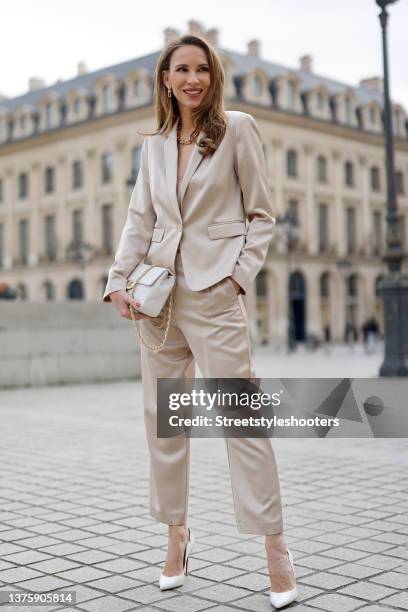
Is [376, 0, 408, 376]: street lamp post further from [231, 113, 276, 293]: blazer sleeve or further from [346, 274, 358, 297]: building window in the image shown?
[346, 274, 358, 297]: building window

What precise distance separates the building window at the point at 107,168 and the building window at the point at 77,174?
Answer: 2025 mm

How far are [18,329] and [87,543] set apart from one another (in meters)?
10.5

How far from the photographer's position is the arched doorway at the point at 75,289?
167ft

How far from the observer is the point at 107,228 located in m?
50.5

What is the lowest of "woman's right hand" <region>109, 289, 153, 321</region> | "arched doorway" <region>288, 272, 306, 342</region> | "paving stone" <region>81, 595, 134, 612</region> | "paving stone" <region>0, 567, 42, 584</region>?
"paving stone" <region>81, 595, 134, 612</region>

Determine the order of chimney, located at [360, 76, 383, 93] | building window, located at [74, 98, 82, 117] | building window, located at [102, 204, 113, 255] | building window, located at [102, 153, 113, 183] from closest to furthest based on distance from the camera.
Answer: building window, located at [102, 204, 113, 255] → building window, located at [102, 153, 113, 183] → building window, located at [74, 98, 82, 117] → chimney, located at [360, 76, 383, 93]

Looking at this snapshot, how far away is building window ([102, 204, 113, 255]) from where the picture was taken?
4991 centimetres

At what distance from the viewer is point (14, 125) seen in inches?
2296

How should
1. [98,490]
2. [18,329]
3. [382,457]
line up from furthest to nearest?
Result: [18,329] < [382,457] < [98,490]

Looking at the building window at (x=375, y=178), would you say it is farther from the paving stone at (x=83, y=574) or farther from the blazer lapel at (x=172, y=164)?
the paving stone at (x=83, y=574)

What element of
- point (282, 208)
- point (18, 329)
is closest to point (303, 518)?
point (18, 329)

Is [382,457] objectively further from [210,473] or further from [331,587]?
[331,587]

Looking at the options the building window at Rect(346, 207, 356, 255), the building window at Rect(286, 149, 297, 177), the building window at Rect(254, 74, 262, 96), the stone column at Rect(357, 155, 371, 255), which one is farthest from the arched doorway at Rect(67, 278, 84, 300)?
the stone column at Rect(357, 155, 371, 255)

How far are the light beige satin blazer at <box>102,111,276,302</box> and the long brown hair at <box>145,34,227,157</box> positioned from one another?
4 cm
